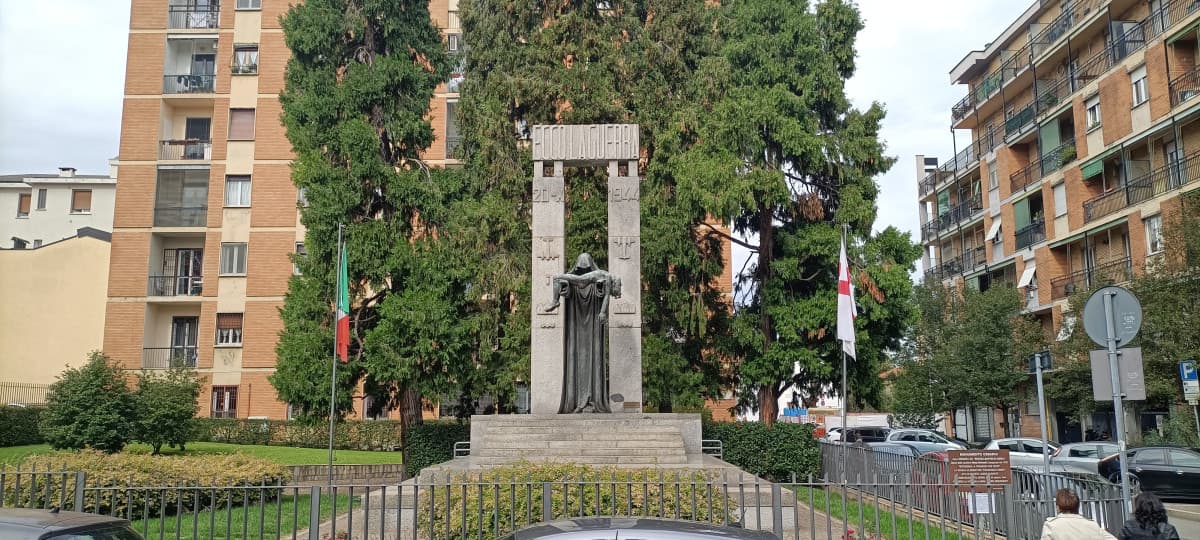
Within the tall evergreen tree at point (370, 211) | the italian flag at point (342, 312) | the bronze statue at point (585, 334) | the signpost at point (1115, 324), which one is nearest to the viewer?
the signpost at point (1115, 324)

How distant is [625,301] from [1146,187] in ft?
70.9

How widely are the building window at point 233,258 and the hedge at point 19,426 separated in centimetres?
894

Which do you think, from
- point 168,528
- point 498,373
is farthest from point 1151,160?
point 168,528

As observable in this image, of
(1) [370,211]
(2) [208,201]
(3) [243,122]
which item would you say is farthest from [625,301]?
(3) [243,122]

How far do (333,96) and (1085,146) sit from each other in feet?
85.8

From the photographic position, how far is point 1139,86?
31.2 meters

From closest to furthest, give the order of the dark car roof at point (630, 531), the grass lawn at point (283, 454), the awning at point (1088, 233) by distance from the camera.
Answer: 1. the dark car roof at point (630, 531)
2. the grass lawn at point (283, 454)
3. the awning at point (1088, 233)

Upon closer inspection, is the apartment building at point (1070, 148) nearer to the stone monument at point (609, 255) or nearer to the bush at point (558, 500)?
the stone monument at point (609, 255)

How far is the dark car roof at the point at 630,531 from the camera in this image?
5383mm

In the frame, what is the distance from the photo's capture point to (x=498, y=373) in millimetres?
22906

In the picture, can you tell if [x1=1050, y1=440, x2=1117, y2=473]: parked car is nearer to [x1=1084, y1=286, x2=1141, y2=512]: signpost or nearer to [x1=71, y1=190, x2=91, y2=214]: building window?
[x1=1084, y1=286, x2=1141, y2=512]: signpost

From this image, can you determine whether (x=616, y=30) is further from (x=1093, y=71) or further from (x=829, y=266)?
(x=1093, y=71)

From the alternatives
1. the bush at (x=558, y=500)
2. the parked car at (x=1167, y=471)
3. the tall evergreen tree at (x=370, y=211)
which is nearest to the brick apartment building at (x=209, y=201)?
the tall evergreen tree at (x=370, y=211)

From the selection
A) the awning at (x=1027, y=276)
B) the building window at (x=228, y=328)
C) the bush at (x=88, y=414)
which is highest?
the awning at (x=1027, y=276)
